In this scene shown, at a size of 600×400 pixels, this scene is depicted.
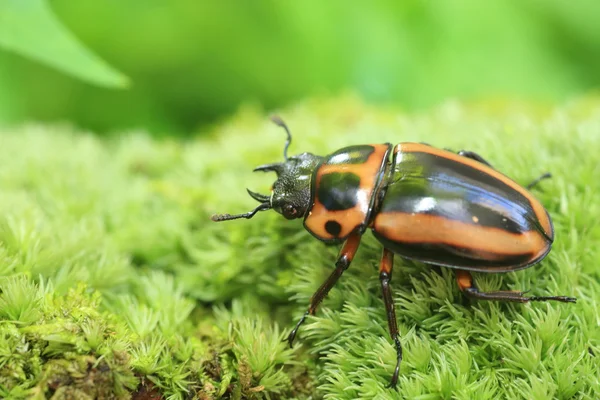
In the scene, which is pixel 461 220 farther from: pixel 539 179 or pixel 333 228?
pixel 539 179

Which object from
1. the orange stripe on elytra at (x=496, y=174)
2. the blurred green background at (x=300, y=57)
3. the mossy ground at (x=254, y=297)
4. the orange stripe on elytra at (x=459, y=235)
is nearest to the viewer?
the mossy ground at (x=254, y=297)

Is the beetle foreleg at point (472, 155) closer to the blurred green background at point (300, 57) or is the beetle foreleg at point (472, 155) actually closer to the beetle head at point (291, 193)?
the beetle head at point (291, 193)

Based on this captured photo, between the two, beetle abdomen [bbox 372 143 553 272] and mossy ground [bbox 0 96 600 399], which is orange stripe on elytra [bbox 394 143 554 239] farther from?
mossy ground [bbox 0 96 600 399]

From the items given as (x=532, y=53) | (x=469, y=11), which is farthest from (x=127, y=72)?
(x=532, y=53)

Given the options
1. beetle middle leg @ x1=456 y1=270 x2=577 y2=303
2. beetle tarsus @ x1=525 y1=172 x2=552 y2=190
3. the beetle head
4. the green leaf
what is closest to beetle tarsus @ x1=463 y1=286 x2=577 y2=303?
beetle middle leg @ x1=456 y1=270 x2=577 y2=303

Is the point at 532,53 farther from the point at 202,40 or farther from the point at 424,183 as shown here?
the point at 424,183

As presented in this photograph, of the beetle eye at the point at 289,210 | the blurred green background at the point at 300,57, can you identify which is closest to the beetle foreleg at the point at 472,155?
the beetle eye at the point at 289,210
